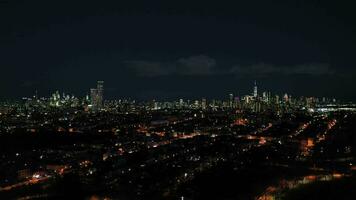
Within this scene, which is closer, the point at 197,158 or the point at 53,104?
the point at 197,158

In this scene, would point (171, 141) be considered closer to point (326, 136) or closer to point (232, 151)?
point (232, 151)

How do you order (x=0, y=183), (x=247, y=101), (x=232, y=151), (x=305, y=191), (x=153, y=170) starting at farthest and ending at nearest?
(x=247, y=101)
(x=232, y=151)
(x=153, y=170)
(x=0, y=183)
(x=305, y=191)

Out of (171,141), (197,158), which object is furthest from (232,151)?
(171,141)

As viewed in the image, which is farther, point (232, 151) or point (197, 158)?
point (232, 151)

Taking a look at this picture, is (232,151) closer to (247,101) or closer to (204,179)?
(204,179)

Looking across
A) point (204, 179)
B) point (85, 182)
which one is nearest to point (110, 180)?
point (85, 182)

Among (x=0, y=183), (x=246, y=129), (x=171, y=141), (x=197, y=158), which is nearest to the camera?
(x=0, y=183)

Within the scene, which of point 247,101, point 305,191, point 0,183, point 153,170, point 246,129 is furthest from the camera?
point 247,101

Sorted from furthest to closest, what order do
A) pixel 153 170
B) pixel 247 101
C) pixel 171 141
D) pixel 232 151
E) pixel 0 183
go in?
pixel 247 101 → pixel 171 141 → pixel 232 151 → pixel 153 170 → pixel 0 183
